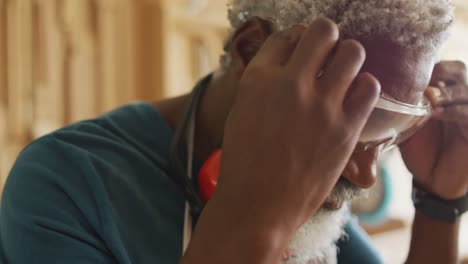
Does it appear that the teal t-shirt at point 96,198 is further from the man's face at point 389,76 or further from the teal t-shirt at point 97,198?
the man's face at point 389,76

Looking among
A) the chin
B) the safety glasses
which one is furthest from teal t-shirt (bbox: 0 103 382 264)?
the safety glasses

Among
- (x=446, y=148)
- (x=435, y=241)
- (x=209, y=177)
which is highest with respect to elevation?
(x=209, y=177)

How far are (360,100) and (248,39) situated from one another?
254mm

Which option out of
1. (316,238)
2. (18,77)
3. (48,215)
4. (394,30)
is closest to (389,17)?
(394,30)

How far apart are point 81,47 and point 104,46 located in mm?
80

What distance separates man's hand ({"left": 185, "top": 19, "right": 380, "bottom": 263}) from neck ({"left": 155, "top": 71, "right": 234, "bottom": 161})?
0.32 meters

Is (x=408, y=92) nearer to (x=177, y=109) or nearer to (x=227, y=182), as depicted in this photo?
(x=227, y=182)

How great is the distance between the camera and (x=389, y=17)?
585 mm

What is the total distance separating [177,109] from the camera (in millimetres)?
881

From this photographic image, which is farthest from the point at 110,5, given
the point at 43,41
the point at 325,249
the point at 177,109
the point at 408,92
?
the point at 408,92

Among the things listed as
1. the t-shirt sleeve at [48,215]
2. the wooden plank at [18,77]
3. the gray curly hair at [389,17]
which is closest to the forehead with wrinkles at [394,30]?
the gray curly hair at [389,17]

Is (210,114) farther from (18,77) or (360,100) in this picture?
(18,77)

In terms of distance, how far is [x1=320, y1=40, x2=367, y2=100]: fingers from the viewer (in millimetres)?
464

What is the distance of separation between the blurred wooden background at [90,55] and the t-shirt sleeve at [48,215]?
33.9 inches
